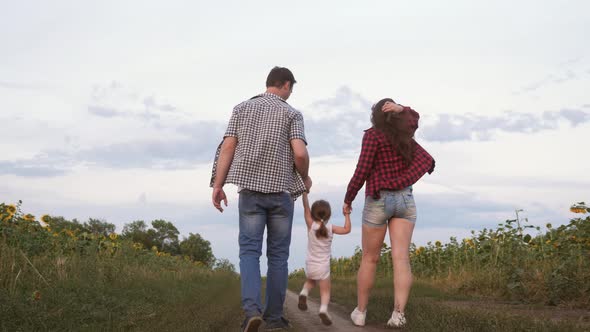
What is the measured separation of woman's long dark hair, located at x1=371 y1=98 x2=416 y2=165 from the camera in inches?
246

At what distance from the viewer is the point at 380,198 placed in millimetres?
6238

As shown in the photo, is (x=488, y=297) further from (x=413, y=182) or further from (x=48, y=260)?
(x=48, y=260)

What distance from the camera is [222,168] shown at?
5996mm

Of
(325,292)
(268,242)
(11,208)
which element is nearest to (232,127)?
(268,242)

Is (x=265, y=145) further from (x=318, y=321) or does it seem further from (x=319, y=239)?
(x=318, y=321)

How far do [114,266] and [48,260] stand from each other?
1.44 m

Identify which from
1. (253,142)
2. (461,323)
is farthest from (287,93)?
(461,323)

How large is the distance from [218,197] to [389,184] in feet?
5.83

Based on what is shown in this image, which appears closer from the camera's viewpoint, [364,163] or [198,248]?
[364,163]

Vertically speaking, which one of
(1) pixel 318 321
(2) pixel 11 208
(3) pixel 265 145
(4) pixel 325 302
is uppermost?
(3) pixel 265 145

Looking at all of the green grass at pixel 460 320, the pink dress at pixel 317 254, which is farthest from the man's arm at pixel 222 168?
the green grass at pixel 460 320

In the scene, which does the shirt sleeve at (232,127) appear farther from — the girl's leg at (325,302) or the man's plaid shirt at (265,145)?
the girl's leg at (325,302)

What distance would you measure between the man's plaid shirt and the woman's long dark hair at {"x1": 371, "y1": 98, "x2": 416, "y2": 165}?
2.93ft

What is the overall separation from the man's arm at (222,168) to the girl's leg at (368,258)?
158cm
